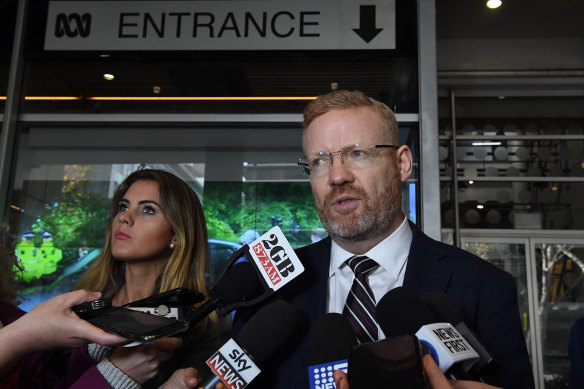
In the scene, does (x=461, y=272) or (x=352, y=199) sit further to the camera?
(x=352, y=199)

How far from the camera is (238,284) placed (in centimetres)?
150

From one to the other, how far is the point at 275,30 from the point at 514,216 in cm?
347

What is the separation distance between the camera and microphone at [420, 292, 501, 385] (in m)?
1.08

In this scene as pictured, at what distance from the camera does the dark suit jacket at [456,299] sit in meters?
1.45

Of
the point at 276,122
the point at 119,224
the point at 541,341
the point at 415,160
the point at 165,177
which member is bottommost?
the point at 541,341

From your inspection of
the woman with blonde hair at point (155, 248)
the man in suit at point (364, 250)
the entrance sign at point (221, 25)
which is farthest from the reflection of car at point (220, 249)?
the man in suit at point (364, 250)

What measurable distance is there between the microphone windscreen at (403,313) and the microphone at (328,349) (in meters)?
0.09

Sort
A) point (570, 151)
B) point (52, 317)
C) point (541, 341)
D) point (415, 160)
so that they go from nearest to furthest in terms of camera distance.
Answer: point (52, 317) → point (415, 160) → point (541, 341) → point (570, 151)

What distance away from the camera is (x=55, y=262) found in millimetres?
3523

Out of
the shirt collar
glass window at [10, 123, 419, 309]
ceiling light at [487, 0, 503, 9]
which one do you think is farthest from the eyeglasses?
ceiling light at [487, 0, 503, 9]

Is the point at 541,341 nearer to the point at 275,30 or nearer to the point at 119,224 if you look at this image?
the point at 275,30

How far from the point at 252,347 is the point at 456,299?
62 centimetres

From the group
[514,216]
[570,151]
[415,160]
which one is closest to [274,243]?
[415,160]

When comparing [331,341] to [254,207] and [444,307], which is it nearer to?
[444,307]
